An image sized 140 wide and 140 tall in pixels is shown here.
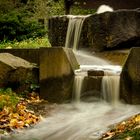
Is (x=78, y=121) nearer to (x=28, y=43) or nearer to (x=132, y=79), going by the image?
(x=132, y=79)

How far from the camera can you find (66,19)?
16.4 m

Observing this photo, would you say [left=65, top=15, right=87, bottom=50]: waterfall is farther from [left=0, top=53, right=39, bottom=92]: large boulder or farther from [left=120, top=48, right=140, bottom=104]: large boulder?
[left=120, top=48, right=140, bottom=104]: large boulder

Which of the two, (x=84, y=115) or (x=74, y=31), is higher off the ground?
(x=74, y=31)

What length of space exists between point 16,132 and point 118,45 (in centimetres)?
783

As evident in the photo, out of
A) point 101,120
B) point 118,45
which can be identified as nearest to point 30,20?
point 118,45

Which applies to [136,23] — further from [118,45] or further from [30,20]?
[30,20]

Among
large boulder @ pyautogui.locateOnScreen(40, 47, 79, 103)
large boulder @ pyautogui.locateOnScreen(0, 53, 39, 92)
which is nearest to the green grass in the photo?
large boulder @ pyautogui.locateOnScreen(0, 53, 39, 92)

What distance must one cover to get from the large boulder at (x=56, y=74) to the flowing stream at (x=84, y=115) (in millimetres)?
220

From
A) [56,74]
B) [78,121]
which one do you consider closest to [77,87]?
[56,74]

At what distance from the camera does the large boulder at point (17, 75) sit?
11.2 m

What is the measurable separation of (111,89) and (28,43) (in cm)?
937

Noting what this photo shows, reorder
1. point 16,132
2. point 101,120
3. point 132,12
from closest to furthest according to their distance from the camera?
point 16,132, point 101,120, point 132,12

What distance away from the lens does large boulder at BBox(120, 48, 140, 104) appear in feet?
34.1

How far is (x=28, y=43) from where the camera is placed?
19438 millimetres
